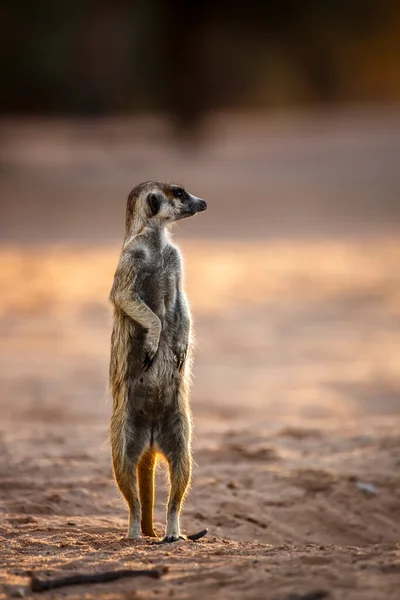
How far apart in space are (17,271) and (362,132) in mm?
17201

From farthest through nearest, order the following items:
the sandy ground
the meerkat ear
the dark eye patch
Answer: the dark eye patch, the meerkat ear, the sandy ground

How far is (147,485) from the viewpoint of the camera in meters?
4.97

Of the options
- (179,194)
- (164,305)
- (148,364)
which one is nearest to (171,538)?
(148,364)

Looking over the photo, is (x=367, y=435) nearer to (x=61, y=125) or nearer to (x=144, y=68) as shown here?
(x=61, y=125)

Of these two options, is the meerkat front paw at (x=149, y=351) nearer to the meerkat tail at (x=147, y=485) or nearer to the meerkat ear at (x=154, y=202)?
the meerkat tail at (x=147, y=485)

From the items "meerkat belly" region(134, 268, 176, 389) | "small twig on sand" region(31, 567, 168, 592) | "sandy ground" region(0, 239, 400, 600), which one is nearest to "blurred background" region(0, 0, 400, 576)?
"sandy ground" region(0, 239, 400, 600)

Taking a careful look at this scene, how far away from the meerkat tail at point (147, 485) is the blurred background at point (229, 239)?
58 cm

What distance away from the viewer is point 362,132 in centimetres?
3023

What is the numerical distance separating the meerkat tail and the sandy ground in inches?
7.8

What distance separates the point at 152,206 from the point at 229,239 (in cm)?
1346

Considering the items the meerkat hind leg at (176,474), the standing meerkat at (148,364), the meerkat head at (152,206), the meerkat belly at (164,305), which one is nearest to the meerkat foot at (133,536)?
the standing meerkat at (148,364)

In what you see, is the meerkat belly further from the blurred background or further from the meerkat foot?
the blurred background

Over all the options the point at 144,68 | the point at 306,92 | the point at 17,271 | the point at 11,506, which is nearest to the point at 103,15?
the point at 144,68

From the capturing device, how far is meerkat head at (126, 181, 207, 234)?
506cm
